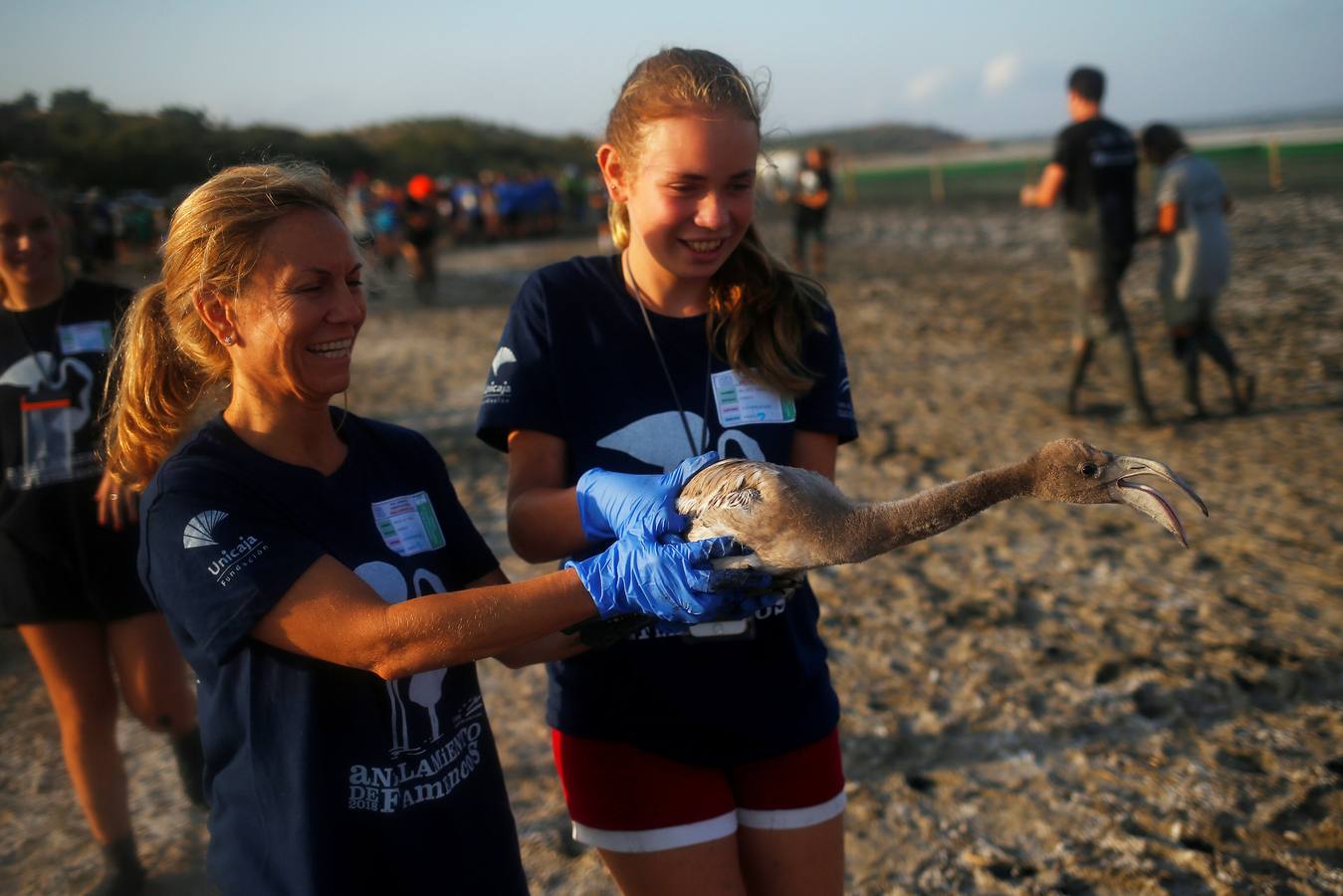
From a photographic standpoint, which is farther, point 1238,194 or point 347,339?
point 1238,194

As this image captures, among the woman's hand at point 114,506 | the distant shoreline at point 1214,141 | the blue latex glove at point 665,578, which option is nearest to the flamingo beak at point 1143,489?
the blue latex glove at point 665,578

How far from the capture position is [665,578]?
65.6 inches

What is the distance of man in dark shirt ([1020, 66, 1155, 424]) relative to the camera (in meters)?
6.96

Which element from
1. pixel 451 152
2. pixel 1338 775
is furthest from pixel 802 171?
pixel 451 152

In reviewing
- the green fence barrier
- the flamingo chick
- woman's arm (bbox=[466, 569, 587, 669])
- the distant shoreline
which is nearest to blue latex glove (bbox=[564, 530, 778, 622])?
the flamingo chick

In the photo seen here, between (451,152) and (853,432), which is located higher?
(451,152)

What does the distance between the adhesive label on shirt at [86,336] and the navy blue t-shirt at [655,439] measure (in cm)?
193

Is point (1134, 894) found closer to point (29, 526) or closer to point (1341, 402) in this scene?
point (29, 526)

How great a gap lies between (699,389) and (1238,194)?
20019mm

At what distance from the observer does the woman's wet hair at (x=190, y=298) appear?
1.75m

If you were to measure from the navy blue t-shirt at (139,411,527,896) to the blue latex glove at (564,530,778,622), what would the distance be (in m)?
0.40

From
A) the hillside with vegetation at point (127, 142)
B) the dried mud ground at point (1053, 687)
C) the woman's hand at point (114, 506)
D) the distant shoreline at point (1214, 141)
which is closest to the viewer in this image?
the woman's hand at point (114, 506)

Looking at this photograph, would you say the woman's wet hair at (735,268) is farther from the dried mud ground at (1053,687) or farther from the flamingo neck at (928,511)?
the dried mud ground at (1053,687)

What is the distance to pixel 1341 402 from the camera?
24.4 ft
